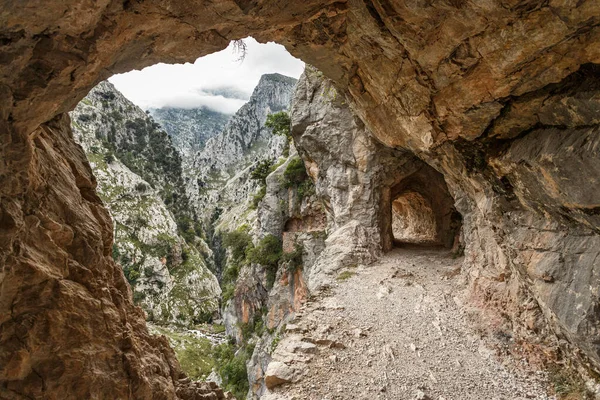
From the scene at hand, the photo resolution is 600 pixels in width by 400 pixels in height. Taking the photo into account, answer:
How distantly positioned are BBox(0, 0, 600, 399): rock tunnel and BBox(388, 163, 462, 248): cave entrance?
445 inches

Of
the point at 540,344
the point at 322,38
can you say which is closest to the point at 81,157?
the point at 322,38

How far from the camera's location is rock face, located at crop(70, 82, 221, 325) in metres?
58.8

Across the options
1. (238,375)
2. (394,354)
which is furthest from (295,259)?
(394,354)

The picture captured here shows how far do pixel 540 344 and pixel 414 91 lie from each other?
6978mm

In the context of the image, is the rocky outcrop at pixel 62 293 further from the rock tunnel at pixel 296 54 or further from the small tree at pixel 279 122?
the small tree at pixel 279 122

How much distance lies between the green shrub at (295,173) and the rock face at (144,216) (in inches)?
1647

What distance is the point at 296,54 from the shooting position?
929 centimetres

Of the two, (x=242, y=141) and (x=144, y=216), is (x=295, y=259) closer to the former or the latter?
(x=144, y=216)

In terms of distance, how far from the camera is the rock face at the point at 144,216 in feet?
193

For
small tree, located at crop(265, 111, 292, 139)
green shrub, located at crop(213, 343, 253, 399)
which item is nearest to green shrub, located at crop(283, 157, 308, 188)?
small tree, located at crop(265, 111, 292, 139)

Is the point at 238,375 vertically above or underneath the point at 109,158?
underneath

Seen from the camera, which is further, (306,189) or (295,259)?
(306,189)

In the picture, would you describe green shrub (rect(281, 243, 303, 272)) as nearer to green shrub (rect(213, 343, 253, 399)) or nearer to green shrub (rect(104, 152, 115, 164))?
green shrub (rect(213, 343, 253, 399))

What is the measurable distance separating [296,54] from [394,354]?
349 inches
